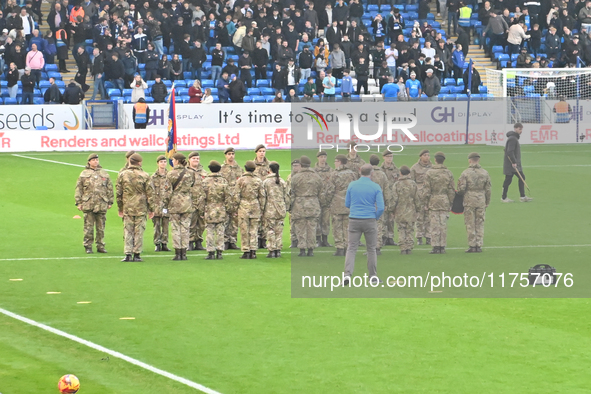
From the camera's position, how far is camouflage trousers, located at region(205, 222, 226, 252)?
17641 millimetres

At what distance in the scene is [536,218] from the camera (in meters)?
22.5

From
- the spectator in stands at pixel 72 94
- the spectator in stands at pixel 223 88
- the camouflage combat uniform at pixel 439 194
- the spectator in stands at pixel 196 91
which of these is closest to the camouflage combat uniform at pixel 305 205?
the camouflage combat uniform at pixel 439 194

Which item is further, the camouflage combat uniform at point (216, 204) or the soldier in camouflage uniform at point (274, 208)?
the soldier in camouflage uniform at point (274, 208)

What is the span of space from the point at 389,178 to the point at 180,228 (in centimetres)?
425

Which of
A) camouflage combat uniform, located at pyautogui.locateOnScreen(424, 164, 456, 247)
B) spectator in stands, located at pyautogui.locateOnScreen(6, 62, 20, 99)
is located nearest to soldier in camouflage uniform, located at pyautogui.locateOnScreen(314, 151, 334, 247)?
camouflage combat uniform, located at pyautogui.locateOnScreen(424, 164, 456, 247)

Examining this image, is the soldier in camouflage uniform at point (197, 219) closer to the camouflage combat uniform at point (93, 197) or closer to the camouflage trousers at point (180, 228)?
the camouflage trousers at point (180, 228)

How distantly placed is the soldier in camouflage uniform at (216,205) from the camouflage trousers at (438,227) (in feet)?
12.5

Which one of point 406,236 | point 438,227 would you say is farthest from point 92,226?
point 438,227

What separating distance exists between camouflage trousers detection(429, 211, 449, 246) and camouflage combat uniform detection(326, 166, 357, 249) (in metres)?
1.60

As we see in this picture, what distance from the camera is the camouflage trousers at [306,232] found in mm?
17891

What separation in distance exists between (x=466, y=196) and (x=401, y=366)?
24.1 feet

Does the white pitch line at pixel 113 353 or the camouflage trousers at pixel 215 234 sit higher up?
the camouflage trousers at pixel 215 234

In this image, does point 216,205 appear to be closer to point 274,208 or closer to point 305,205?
point 274,208

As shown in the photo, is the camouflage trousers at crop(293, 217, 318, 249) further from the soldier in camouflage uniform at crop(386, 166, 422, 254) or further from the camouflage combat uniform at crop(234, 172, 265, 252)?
the soldier in camouflage uniform at crop(386, 166, 422, 254)
